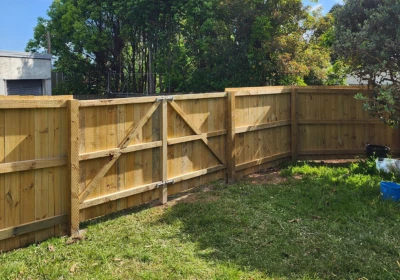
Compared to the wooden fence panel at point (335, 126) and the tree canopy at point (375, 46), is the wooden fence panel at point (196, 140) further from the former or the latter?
the tree canopy at point (375, 46)

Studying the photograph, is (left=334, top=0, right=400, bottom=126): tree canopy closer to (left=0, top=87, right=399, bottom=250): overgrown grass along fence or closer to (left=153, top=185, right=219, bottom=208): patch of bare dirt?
(left=0, top=87, right=399, bottom=250): overgrown grass along fence

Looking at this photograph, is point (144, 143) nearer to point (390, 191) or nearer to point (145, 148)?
point (145, 148)

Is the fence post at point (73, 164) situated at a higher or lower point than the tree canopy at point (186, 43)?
lower

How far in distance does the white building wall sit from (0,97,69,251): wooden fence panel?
36.6ft

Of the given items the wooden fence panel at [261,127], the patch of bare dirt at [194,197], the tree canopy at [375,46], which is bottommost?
the patch of bare dirt at [194,197]

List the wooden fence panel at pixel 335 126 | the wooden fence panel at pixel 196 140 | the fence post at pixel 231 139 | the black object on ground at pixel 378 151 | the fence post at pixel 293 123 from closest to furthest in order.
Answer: the wooden fence panel at pixel 196 140
the fence post at pixel 231 139
the black object on ground at pixel 378 151
the fence post at pixel 293 123
the wooden fence panel at pixel 335 126

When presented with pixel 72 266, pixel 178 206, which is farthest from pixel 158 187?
pixel 72 266

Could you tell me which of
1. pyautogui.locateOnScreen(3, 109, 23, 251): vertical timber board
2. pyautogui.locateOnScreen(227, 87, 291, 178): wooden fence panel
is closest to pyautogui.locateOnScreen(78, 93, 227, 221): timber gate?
pyautogui.locateOnScreen(227, 87, 291, 178): wooden fence panel

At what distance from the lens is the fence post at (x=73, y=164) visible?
13.0ft

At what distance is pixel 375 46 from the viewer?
20.4 ft

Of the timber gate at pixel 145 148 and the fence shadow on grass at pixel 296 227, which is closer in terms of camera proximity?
the fence shadow on grass at pixel 296 227

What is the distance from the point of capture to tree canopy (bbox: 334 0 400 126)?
20.1ft

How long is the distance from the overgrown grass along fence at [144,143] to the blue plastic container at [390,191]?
2.35m

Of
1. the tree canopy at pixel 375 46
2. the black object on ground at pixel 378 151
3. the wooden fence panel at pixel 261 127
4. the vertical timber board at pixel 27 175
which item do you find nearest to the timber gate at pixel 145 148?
the wooden fence panel at pixel 261 127
